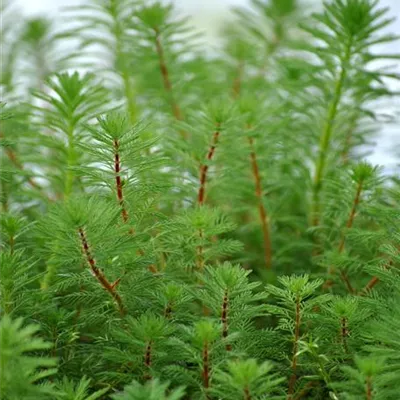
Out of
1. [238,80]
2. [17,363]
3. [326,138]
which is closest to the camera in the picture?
[17,363]

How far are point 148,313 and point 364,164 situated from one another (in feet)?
0.73

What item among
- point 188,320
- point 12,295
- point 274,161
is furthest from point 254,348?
point 274,161

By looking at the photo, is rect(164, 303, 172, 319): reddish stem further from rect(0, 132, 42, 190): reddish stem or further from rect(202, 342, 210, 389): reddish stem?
rect(0, 132, 42, 190): reddish stem

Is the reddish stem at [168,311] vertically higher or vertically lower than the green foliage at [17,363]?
higher

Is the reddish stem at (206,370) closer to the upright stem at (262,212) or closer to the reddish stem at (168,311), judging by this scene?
the reddish stem at (168,311)

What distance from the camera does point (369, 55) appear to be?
27.8 inches

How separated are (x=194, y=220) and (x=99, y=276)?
89 mm

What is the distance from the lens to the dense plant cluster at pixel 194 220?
434mm

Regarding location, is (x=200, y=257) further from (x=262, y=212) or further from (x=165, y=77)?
(x=165, y=77)

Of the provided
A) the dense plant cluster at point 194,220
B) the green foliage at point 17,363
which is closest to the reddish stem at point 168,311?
the dense plant cluster at point 194,220

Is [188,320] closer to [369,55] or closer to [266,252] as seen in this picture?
[266,252]

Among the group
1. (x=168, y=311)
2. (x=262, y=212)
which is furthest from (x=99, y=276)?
(x=262, y=212)

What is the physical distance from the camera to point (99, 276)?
451 millimetres

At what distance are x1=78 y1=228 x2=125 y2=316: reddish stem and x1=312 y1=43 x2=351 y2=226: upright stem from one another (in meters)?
0.30
